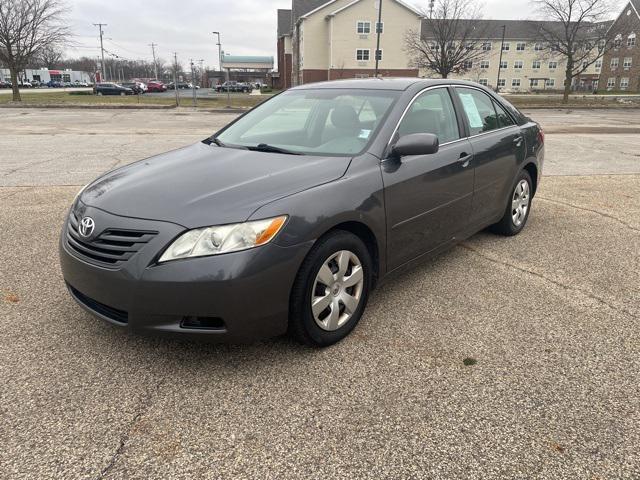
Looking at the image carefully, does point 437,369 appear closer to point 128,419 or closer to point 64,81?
point 128,419

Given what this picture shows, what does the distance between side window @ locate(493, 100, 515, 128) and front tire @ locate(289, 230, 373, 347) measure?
249cm

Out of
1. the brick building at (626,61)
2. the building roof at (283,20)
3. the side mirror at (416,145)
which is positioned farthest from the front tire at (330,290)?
the brick building at (626,61)

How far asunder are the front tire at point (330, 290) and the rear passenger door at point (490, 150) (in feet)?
5.40

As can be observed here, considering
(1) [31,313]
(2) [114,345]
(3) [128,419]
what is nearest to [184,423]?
(3) [128,419]

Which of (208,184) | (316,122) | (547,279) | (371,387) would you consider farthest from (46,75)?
(371,387)

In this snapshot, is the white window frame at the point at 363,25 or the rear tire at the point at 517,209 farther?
the white window frame at the point at 363,25

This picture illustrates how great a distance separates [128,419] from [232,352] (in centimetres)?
73

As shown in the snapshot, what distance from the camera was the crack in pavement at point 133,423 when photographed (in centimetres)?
207

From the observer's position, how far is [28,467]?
6.77 feet

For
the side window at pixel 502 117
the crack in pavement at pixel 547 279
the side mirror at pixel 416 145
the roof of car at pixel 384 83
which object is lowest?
the crack in pavement at pixel 547 279

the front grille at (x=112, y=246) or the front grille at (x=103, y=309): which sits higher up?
the front grille at (x=112, y=246)

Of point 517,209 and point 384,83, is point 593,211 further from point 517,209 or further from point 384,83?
point 384,83

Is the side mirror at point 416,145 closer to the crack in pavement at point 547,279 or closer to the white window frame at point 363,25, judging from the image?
the crack in pavement at point 547,279

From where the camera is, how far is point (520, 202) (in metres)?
5.15
